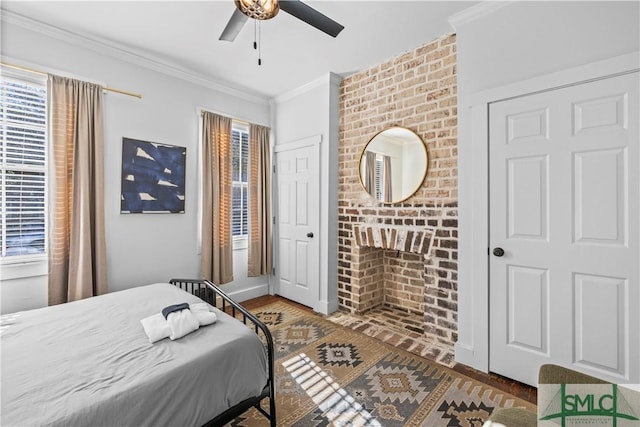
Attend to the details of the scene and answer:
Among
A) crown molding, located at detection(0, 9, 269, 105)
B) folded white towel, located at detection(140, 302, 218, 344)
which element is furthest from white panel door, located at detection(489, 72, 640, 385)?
crown molding, located at detection(0, 9, 269, 105)

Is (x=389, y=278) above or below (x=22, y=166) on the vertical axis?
below

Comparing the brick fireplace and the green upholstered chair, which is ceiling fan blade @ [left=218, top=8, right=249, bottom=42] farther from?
the green upholstered chair

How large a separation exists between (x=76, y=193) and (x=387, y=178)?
290cm

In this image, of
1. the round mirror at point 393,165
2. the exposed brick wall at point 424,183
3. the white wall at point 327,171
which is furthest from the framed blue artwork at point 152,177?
the round mirror at point 393,165

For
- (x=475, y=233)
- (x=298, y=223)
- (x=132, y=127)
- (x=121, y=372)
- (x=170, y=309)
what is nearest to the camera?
(x=121, y=372)

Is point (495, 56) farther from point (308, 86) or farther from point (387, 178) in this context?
point (308, 86)

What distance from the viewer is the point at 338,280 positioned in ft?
11.4

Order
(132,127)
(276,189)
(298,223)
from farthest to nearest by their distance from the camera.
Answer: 1. (276,189)
2. (298,223)
3. (132,127)

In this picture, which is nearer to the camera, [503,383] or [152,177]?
[503,383]

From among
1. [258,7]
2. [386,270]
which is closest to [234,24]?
[258,7]

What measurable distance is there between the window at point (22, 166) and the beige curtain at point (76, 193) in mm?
110

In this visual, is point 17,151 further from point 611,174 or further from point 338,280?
point 611,174

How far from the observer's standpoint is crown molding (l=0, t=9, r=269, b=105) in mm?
2322

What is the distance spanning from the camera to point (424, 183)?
270 centimetres
